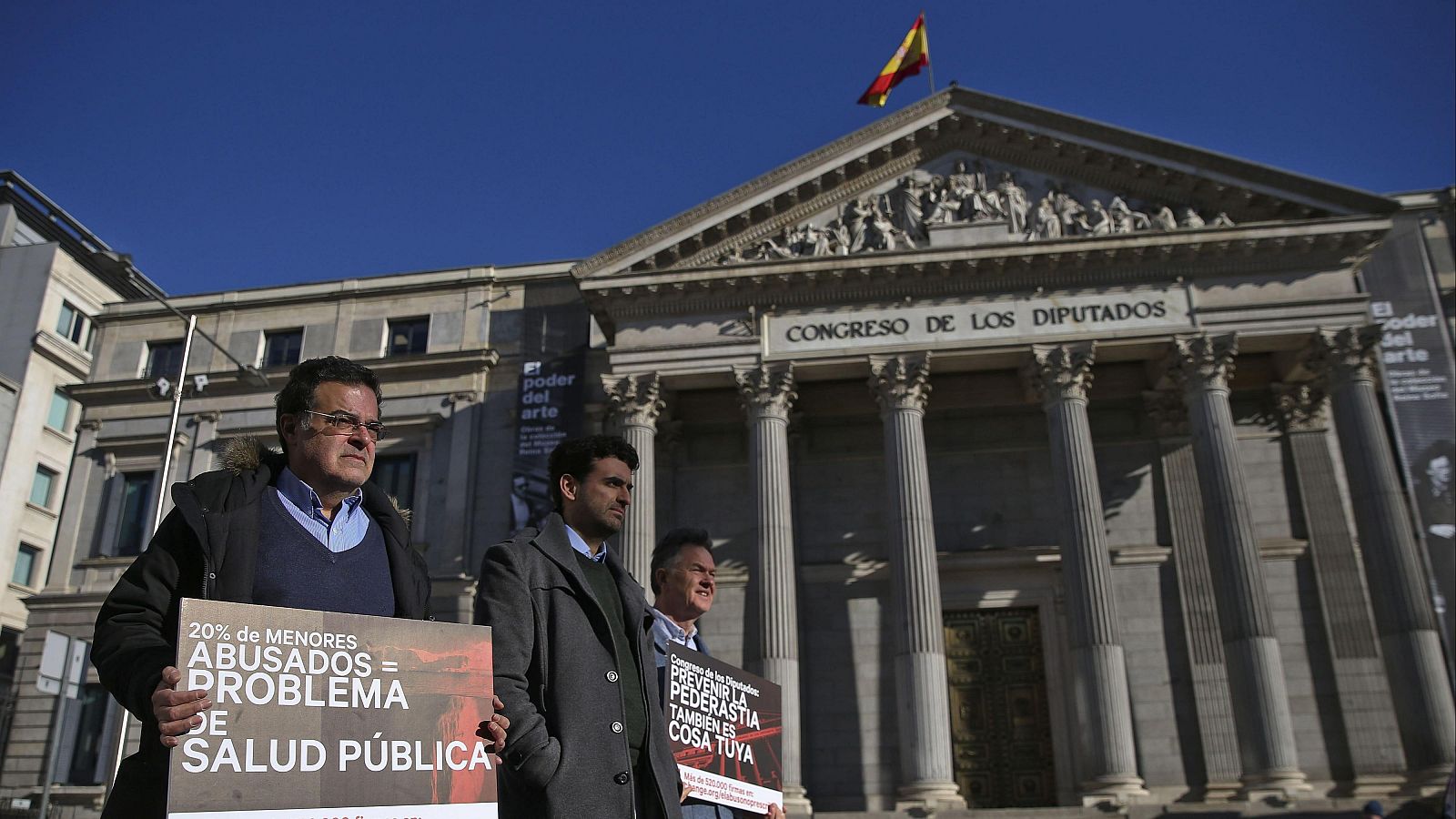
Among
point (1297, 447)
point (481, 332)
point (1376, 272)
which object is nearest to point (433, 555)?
point (481, 332)

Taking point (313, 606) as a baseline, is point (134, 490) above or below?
above

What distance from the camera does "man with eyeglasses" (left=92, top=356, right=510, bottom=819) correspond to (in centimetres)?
379

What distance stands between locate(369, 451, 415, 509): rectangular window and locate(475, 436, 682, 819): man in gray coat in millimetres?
26380

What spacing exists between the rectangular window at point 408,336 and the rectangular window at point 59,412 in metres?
13.0

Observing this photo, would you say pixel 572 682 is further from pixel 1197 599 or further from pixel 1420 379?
pixel 1420 379

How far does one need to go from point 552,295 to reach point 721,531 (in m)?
8.60

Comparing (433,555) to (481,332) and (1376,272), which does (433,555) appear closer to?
(481,332)

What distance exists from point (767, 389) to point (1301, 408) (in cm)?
1364

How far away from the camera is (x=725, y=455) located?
2964cm

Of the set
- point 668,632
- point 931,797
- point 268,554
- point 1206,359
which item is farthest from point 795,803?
point 268,554

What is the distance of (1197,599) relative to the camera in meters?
26.6

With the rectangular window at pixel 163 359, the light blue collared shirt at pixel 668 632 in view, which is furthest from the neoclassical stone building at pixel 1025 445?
the light blue collared shirt at pixel 668 632

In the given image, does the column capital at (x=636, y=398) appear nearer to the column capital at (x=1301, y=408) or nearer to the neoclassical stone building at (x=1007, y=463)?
the neoclassical stone building at (x=1007, y=463)

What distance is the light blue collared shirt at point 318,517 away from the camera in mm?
4516
